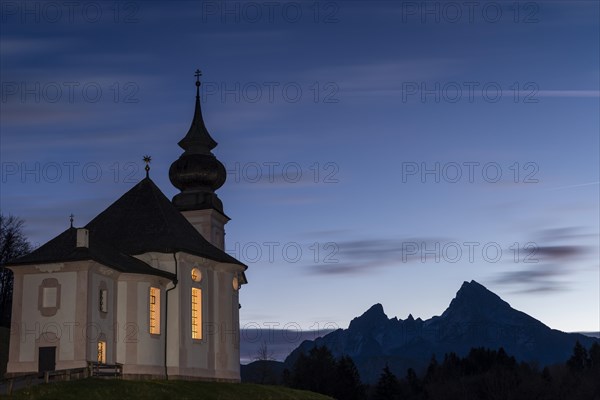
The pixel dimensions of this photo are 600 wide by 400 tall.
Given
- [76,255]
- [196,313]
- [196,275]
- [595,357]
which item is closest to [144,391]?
[76,255]

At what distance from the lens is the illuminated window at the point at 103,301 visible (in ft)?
146

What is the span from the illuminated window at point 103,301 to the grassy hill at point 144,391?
6061 millimetres

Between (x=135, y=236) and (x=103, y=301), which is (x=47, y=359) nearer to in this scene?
(x=103, y=301)

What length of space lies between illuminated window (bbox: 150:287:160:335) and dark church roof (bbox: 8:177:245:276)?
1248 millimetres

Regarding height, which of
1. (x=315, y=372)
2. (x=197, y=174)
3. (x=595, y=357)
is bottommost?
(x=595, y=357)

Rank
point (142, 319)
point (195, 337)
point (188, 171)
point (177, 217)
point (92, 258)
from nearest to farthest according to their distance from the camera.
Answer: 1. point (92, 258)
2. point (142, 319)
3. point (195, 337)
4. point (177, 217)
5. point (188, 171)

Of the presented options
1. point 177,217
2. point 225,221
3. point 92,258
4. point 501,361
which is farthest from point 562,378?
point 92,258

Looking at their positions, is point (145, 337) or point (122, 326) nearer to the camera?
point (122, 326)

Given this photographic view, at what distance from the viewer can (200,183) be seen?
6288cm

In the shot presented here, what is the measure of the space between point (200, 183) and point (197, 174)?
73cm

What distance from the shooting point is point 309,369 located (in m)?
121

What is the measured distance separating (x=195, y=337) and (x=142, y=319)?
4.73m

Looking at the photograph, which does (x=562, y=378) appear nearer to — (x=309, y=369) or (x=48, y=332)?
(x=309, y=369)

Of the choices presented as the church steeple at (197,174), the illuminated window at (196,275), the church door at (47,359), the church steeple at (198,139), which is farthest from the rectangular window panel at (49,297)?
the church steeple at (198,139)
